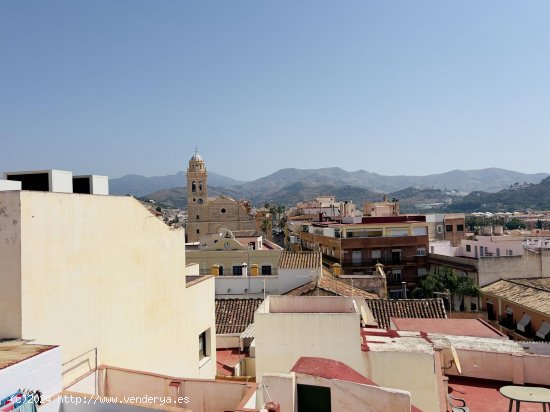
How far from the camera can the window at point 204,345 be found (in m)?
12.6

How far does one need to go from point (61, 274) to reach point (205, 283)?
5.93m

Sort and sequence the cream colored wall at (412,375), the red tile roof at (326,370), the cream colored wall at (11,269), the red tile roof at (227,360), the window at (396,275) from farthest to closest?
the window at (396,275) → the red tile roof at (227,360) → the cream colored wall at (412,375) → the red tile roof at (326,370) → the cream colored wall at (11,269)

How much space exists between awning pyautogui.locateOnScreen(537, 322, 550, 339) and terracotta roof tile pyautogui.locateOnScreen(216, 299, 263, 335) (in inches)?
675

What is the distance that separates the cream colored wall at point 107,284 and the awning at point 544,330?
75.5 feet

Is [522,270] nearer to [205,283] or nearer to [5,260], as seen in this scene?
[205,283]

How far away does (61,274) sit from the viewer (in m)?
6.90

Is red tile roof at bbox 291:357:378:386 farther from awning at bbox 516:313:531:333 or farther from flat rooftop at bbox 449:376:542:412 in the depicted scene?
awning at bbox 516:313:531:333

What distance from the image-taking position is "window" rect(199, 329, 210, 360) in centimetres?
1257

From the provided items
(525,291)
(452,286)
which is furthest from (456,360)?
(452,286)

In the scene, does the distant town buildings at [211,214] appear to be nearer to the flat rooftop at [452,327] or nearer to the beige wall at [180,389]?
the flat rooftop at [452,327]

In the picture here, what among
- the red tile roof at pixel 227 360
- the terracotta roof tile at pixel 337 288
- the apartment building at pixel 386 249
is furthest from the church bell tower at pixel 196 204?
the red tile roof at pixel 227 360

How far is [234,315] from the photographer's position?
2045 cm

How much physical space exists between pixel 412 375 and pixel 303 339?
2.72 m

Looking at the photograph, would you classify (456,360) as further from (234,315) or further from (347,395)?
(234,315)
